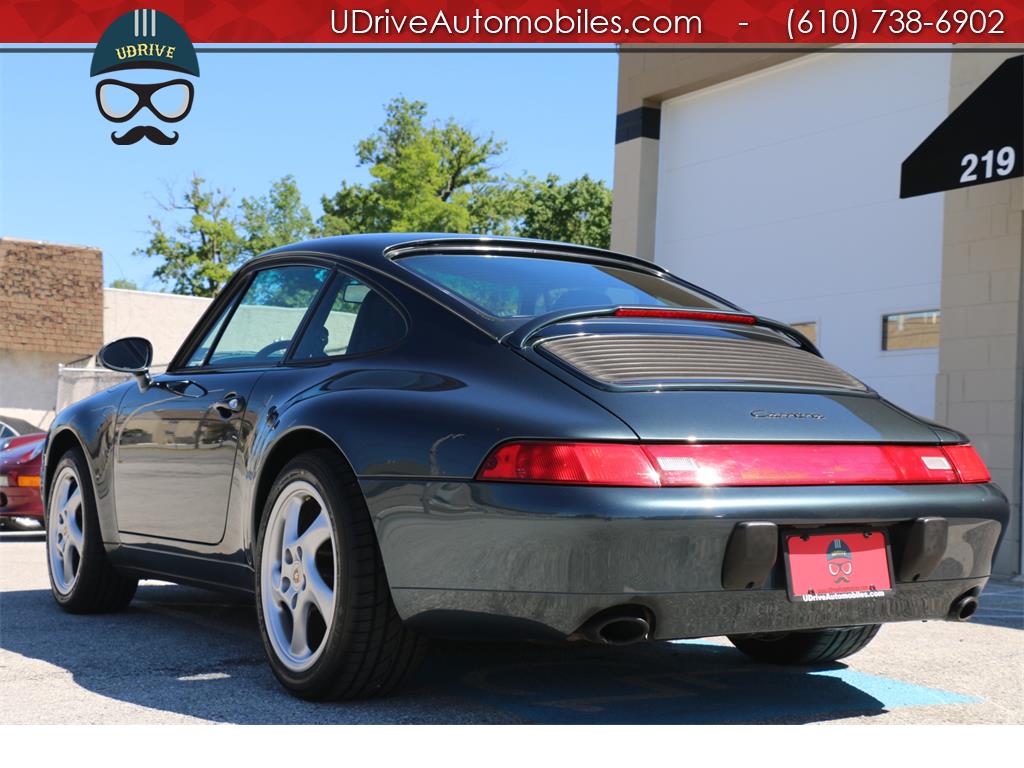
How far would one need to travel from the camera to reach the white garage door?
12094 mm

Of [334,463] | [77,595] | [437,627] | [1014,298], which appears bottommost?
[77,595]

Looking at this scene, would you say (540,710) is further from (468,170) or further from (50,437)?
(468,170)

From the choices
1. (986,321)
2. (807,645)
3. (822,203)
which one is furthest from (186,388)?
(822,203)

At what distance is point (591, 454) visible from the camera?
10.8 ft

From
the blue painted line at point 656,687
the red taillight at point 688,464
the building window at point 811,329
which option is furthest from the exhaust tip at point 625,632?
the building window at point 811,329

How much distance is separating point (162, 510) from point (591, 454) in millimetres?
2293

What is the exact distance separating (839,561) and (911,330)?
9045 mm

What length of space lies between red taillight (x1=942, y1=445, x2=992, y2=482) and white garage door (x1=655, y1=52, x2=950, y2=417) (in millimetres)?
7936

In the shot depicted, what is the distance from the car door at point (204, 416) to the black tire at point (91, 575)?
33 centimetres

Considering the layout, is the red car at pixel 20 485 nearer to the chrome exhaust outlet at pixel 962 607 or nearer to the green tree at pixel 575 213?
the chrome exhaust outlet at pixel 962 607

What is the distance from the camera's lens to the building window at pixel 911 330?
11.8 meters

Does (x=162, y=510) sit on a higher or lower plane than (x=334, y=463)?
lower
